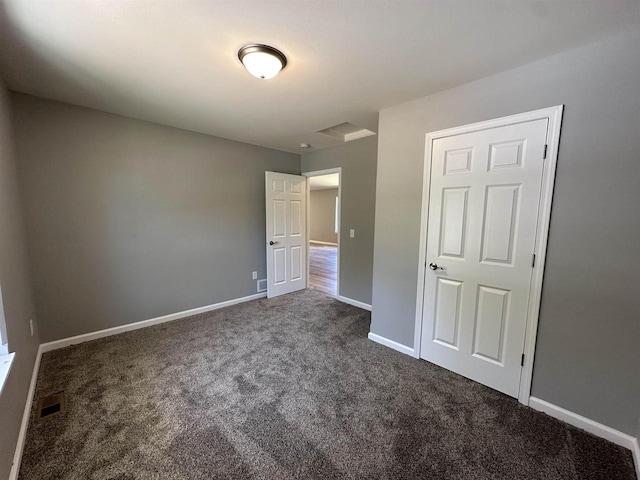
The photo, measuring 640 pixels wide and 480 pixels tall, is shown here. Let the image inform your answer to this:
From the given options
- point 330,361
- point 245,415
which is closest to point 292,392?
point 245,415

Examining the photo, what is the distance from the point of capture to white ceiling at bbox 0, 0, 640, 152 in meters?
1.29

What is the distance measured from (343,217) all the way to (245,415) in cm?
279

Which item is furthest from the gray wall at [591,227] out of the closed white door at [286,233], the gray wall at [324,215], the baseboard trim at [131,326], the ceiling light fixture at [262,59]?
the gray wall at [324,215]

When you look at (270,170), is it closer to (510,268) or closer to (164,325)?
(164,325)

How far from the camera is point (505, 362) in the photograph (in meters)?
1.93

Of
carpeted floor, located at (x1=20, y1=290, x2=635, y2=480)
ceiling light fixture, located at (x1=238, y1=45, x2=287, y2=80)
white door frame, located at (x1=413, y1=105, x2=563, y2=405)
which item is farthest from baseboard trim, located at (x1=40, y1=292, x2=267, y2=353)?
white door frame, located at (x1=413, y1=105, x2=563, y2=405)

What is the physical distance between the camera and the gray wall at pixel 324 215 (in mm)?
10438

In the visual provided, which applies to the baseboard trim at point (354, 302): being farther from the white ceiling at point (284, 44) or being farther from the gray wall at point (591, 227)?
A: the white ceiling at point (284, 44)

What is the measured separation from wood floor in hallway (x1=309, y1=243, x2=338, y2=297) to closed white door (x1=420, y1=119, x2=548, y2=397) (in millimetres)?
2235

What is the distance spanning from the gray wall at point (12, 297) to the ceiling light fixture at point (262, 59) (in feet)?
5.85

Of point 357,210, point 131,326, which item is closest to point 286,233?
point 357,210

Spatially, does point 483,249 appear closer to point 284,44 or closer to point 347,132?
point 284,44

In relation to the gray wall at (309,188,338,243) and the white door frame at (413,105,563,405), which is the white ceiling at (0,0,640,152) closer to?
the white door frame at (413,105,563,405)

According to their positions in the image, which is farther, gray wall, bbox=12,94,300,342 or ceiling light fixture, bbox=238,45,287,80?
gray wall, bbox=12,94,300,342
